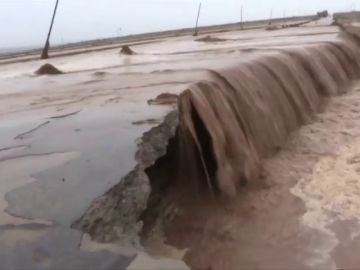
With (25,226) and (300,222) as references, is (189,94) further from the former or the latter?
(25,226)

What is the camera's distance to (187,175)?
5.60 metres

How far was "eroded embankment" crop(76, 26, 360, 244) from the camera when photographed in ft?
12.6

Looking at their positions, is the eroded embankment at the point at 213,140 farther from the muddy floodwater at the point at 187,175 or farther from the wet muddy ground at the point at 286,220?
the wet muddy ground at the point at 286,220

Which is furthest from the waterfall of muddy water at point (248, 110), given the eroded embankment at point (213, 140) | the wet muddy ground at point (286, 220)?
the wet muddy ground at point (286, 220)

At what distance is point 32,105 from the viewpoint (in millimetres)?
7312

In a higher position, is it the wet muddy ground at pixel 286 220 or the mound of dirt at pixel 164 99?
the mound of dirt at pixel 164 99

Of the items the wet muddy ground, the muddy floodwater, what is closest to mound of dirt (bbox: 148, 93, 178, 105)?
the muddy floodwater

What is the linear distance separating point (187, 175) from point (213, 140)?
1.55 feet

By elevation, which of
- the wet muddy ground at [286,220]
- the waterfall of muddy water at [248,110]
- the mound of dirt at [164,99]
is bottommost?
→ the wet muddy ground at [286,220]

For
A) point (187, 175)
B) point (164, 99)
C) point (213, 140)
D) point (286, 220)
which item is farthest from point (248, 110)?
point (286, 220)

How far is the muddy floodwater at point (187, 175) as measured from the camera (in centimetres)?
347

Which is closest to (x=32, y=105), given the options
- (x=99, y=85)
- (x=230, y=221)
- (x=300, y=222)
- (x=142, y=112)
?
(x=99, y=85)

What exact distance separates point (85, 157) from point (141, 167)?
55 cm

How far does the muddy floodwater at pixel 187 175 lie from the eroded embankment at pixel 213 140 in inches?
0.8
